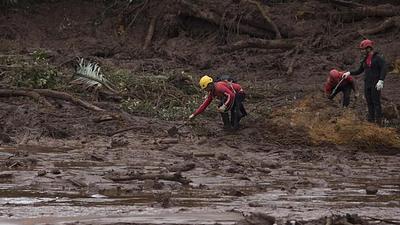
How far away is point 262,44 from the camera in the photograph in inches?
1085

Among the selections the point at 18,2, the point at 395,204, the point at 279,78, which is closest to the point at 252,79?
the point at 279,78

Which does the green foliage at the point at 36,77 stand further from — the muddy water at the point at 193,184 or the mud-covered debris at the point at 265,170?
the mud-covered debris at the point at 265,170

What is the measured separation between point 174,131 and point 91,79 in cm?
390

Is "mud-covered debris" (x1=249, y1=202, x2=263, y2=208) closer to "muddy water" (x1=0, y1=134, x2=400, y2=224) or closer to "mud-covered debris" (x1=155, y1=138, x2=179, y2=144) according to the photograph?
"muddy water" (x1=0, y1=134, x2=400, y2=224)

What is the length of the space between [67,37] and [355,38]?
8797 millimetres

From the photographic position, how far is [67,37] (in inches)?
1189

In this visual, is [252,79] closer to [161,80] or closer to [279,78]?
[279,78]

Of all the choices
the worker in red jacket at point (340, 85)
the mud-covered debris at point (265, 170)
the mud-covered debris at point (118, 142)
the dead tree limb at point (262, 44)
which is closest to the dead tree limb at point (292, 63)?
the dead tree limb at point (262, 44)

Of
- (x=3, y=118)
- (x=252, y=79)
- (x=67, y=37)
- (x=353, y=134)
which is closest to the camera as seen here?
(x=353, y=134)

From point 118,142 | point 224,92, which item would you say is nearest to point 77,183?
point 118,142

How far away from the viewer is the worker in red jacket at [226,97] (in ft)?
60.2

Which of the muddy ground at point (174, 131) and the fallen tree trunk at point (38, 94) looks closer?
A: the muddy ground at point (174, 131)

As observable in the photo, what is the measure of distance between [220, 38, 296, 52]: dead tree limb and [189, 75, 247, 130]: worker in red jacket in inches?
339

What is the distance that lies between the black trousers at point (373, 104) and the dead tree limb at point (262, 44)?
27.8ft
